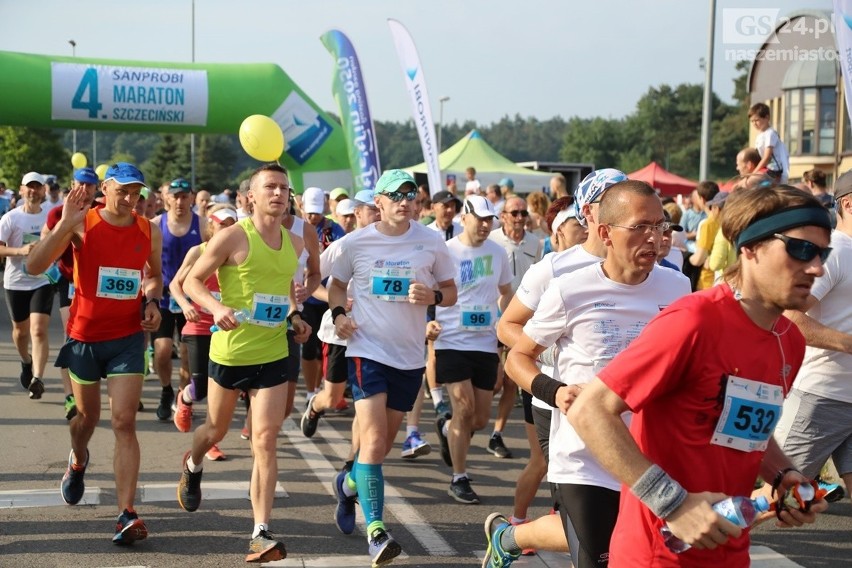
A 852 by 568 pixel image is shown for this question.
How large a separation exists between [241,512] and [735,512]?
4571mm

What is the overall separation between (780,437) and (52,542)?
157 inches

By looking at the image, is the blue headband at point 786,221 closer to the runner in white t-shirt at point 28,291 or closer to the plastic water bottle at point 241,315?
the plastic water bottle at point 241,315

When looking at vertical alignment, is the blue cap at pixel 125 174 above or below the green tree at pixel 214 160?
below

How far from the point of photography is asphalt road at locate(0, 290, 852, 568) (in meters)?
5.78

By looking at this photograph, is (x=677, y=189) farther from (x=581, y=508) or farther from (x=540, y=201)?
(x=581, y=508)

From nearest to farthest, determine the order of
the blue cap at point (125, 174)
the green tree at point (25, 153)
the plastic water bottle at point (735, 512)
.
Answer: the plastic water bottle at point (735, 512) → the blue cap at point (125, 174) → the green tree at point (25, 153)

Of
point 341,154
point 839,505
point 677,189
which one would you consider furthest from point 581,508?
point 677,189

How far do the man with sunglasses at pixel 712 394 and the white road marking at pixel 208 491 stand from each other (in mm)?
4522

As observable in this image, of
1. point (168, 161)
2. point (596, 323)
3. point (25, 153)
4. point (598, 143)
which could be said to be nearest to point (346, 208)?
point (596, 323)

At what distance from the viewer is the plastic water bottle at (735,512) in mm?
2547

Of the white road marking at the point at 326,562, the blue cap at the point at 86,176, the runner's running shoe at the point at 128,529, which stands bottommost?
the white road marking at the point at 326,562

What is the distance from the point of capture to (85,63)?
71.0ft

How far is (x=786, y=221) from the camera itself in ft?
8.80

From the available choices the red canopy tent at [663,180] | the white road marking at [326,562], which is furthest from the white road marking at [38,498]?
the red canopy tent at [663,180]
